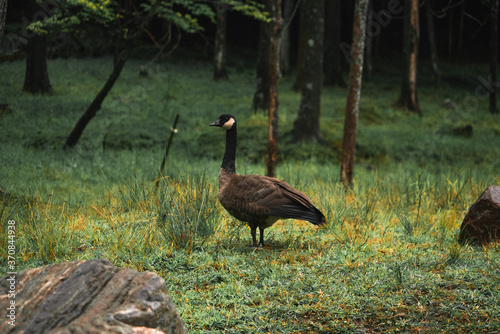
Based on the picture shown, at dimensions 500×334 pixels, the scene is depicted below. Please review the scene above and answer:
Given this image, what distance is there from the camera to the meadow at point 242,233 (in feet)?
14.9

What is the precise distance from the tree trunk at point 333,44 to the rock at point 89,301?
22.1 m

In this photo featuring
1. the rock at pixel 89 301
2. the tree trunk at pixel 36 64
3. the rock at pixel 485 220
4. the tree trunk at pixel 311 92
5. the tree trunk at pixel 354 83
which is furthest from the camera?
the tree trunk at pixel 311 92

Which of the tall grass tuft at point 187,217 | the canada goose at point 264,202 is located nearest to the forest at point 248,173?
the tall grass tuft at point 187,217

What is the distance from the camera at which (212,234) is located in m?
6.26

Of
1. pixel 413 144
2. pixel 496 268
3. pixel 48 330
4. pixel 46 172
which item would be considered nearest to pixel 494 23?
pixel 413 144

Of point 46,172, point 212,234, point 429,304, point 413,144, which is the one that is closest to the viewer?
point 429,304

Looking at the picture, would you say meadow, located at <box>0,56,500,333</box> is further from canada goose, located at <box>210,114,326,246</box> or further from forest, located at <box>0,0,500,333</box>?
canada goose, located at <box>210,114,326,246</box>

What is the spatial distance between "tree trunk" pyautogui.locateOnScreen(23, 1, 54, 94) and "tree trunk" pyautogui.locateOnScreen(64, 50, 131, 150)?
1304mm

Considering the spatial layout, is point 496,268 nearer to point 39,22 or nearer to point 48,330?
point 48,330

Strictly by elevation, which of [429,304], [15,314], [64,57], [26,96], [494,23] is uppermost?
[494,23]

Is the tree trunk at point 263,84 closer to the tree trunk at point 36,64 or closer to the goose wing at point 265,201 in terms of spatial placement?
the tree trunk at point 36,64

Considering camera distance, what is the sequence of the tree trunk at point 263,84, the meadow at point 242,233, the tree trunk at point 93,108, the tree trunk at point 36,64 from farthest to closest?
the tree trunk at point 263,84, the tree trunk at point 93,108, the tree trunk at point 36,64, the meadow at point 242,233

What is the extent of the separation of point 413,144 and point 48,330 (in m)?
14.9

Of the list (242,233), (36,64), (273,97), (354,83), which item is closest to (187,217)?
(242,233)
